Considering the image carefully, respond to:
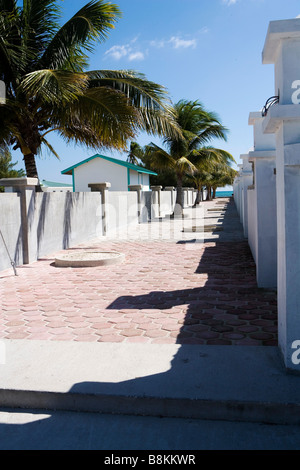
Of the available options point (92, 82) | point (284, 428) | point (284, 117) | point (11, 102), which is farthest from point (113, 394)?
point (92, 82)

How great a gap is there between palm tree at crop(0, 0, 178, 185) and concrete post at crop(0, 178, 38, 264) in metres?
1.71

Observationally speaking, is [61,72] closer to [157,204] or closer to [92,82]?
Result: [92,82]

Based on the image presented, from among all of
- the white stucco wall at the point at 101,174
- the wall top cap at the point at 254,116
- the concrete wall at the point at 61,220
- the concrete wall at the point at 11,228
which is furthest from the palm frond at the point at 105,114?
the white stucco wall at the point at 101,174

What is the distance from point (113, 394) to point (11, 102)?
27.8ft

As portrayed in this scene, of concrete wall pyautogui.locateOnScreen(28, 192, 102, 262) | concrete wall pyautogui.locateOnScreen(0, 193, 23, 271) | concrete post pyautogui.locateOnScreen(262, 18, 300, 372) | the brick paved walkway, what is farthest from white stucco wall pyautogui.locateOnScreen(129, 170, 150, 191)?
concrete post pyautogui.locateOnScreen(262, 18, 300, 372)

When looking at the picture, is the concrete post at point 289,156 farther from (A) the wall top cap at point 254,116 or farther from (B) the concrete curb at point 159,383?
(A) the wall top cap at point 254,116

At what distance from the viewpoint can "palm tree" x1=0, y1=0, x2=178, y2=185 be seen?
1044 centimetres

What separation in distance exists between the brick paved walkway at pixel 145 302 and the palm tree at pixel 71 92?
11.6 ft

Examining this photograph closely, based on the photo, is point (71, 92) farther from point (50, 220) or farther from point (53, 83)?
point (50, 220)

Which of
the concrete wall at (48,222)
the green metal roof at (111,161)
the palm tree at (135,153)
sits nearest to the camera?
the concrete wall at (48,222)

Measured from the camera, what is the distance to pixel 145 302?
21.2ft

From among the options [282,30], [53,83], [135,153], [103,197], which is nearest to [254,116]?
[282,30]

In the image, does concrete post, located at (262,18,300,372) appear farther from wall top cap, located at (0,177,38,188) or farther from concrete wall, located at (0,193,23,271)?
wall top cap, located at (0,177,38,188)

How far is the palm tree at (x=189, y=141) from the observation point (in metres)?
24.2
